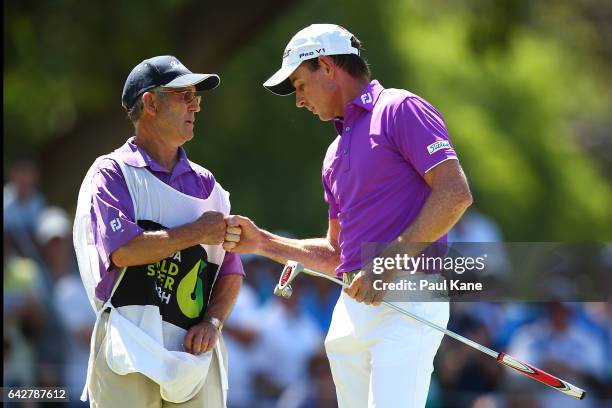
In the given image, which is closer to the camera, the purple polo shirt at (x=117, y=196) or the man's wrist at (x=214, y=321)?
the purple polo shirt at (x=117, y=196)

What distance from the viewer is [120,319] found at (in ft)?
17.6

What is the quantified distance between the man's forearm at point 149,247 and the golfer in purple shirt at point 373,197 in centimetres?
37

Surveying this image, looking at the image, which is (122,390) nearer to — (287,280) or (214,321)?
(214,321)

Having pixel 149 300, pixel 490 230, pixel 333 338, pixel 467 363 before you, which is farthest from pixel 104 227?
pixel 490 230

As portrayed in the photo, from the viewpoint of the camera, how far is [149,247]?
532 centimetres

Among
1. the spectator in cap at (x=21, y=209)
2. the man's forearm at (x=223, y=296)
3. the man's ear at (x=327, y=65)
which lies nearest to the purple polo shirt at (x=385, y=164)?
the man's ear at (x=327, y=65)

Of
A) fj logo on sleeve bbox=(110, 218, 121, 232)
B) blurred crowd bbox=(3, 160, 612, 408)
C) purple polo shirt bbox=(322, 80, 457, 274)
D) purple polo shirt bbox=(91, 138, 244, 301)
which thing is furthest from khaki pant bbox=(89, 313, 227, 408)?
blurred crowd bbox=(3, 160, 612, 408)

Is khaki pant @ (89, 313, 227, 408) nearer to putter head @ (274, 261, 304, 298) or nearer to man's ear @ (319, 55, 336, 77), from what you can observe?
putter head @ (274, 261, 304, 298)

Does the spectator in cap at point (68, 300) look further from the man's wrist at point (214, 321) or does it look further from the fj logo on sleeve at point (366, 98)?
the fj logo on sleeve at point (366, 98)

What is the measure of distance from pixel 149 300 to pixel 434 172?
1492 mm

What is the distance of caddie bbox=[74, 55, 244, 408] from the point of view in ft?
17.6

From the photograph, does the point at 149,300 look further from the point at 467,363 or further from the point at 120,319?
the point at 467,363

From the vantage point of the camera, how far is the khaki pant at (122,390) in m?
5.36

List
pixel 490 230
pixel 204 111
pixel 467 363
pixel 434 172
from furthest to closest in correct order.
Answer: pixel 204 111 < pixel 490 230 < pixel 467 363 < pixel 434 172
